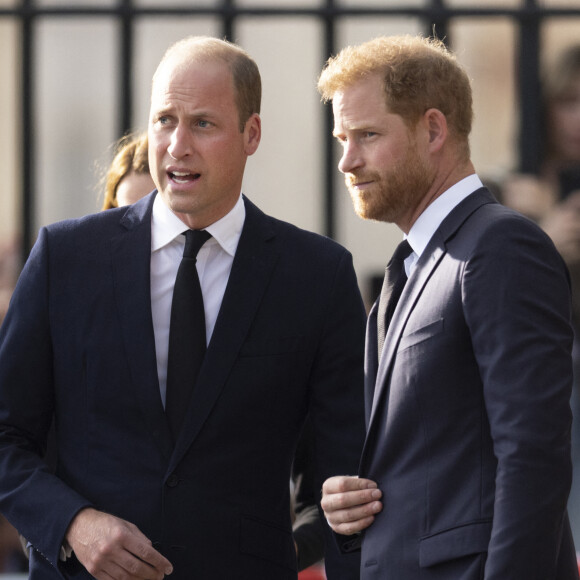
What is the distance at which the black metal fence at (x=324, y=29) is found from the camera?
659 cm

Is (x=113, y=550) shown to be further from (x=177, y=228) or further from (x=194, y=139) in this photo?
(x=194, y=139)

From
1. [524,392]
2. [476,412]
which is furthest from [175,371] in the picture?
[524,392]

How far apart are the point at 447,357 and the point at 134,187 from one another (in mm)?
1702

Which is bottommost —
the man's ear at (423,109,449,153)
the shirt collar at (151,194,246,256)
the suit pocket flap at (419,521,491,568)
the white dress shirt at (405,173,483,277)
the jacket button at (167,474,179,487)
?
the jacket button at (167,474,179,487)

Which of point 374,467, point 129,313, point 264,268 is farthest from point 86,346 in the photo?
point 374,467

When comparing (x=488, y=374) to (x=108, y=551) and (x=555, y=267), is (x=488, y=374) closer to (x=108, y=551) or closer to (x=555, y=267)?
(x=555, y=267)

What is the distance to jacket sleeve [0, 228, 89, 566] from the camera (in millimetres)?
2775

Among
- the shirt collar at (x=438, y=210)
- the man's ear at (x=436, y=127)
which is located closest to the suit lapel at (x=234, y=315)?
the shirt collar at (x=438, y=210)

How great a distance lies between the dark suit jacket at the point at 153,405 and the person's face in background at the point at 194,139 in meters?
0.14

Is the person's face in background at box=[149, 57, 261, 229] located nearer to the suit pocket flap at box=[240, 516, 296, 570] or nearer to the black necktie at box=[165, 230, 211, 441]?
the black necktie at box=[165, 230, 211, 441]

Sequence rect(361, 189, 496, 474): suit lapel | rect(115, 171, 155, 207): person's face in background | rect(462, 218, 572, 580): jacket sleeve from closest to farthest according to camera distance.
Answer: rect(462, 218, 572, 580): jacket sleeve
rect(361, 189, 496, 474): suit lapel
rect(115, 171, 155, 207): person's face in background

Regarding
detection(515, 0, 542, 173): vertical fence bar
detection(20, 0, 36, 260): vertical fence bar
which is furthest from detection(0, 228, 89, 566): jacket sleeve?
detection(515, 0, 542, 173): vertical fence bar

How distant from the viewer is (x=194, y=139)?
9.80ft

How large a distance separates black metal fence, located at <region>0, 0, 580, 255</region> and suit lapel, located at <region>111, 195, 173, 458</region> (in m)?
3.69
